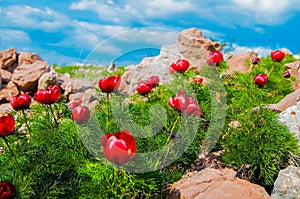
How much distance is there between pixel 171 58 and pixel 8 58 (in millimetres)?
6533

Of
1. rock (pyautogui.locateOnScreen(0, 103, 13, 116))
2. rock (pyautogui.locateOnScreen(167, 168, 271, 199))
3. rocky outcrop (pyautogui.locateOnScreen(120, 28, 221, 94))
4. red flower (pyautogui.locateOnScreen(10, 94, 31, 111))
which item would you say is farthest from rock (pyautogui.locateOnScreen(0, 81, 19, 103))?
rock (pyautogui.locateOnScreen(167, 168, 271, 199))

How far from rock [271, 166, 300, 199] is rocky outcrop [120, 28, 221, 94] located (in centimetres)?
213

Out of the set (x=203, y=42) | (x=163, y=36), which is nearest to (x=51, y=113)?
(x=163, y=36)

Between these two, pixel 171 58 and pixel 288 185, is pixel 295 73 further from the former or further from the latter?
pixel 288 185

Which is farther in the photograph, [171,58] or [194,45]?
[194,45]

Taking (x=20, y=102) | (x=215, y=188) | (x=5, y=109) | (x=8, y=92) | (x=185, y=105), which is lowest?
(x=8, y=92)

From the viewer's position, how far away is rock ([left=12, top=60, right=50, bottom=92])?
916 centimetres

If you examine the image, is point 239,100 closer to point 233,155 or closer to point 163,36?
point 233,155

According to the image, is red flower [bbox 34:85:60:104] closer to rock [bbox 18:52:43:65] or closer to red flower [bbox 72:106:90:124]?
red flower [bbox 72:106:90:124]

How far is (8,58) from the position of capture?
10.6 m

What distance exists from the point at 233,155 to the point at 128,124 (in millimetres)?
956

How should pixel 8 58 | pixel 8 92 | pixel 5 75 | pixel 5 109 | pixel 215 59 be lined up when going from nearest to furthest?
pixel 215 59, pixel 5 109, pixel 8 92, pixel 5 75, pixel 8 58

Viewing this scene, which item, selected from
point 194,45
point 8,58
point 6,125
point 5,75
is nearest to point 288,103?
point 6,125

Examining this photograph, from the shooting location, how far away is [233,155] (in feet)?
10.4
